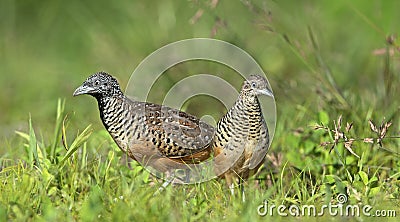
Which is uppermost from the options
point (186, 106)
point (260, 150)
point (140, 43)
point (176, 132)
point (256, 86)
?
point (140, 43)

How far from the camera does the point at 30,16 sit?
31.9ft

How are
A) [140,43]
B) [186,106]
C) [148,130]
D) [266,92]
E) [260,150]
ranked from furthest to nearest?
[140,43], [186,106], [148,130], [260,150], [266,92]

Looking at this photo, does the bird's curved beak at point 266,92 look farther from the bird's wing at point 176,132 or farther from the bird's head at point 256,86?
the bird's wing at point 176,132

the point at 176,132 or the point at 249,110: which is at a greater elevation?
the point at 249,110

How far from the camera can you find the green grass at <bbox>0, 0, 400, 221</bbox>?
4242 millimetres

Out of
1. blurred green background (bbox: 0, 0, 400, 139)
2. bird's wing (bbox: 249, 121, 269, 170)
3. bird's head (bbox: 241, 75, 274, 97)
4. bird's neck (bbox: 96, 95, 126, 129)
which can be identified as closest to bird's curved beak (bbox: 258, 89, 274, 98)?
bird's head (bbox: 241, 75, 274, 97)

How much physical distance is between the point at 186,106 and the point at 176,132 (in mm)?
1510

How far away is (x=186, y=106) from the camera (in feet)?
21.0

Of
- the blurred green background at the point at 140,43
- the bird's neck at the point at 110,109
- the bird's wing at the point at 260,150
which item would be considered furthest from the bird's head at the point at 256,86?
the blurred green background at the point at 140,43

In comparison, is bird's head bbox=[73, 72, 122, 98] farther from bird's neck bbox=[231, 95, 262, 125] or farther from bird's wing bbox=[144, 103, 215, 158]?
bird's neck bbox=[231, 95, 262, 125]

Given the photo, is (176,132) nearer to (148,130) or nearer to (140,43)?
(148,130)

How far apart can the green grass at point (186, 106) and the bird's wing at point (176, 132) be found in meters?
0.23

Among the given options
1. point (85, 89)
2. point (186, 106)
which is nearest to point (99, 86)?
point (85, 89)

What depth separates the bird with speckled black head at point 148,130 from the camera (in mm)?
4715
